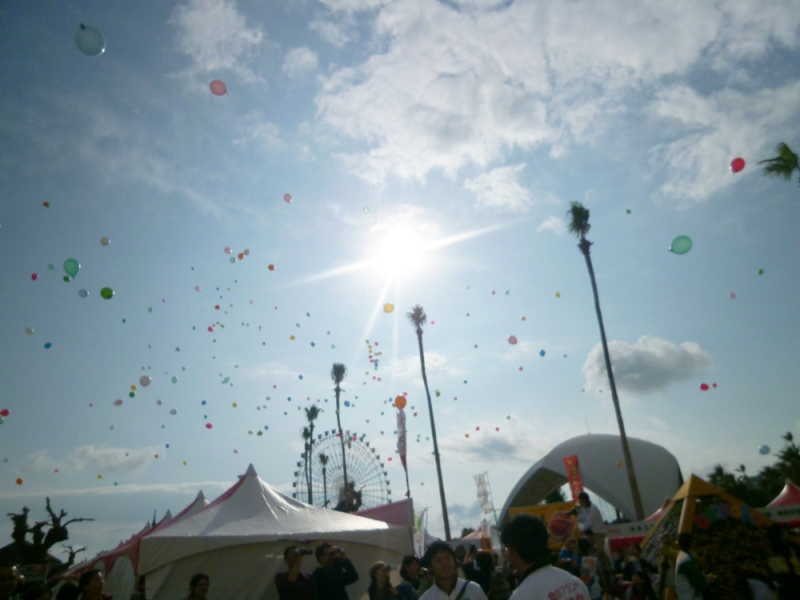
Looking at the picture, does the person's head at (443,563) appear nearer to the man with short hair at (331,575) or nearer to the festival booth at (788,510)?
the man with short hair at (331,575)

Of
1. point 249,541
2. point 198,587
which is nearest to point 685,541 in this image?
point 198,587

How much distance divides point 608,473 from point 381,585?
43.8m

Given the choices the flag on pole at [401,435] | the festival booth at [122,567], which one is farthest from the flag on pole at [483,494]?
the festival booth at [122,567]

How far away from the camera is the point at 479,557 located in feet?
21.0

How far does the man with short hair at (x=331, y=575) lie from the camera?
629cm

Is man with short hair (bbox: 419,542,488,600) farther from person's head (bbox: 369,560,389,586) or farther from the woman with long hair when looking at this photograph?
the woman with long hair

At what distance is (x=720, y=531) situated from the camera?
277 inches

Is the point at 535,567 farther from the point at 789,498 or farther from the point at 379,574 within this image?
the point at 789,498

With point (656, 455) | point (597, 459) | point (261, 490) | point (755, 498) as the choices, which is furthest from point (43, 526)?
point (656, 455)

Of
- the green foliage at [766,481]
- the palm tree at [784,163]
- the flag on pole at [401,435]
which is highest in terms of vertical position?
the palm tree at [784,163]

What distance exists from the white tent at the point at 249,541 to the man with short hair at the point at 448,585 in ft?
19.8

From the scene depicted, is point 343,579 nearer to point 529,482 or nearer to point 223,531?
point 223,531

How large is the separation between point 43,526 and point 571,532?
72.9 feet

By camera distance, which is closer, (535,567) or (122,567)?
(535,567)
